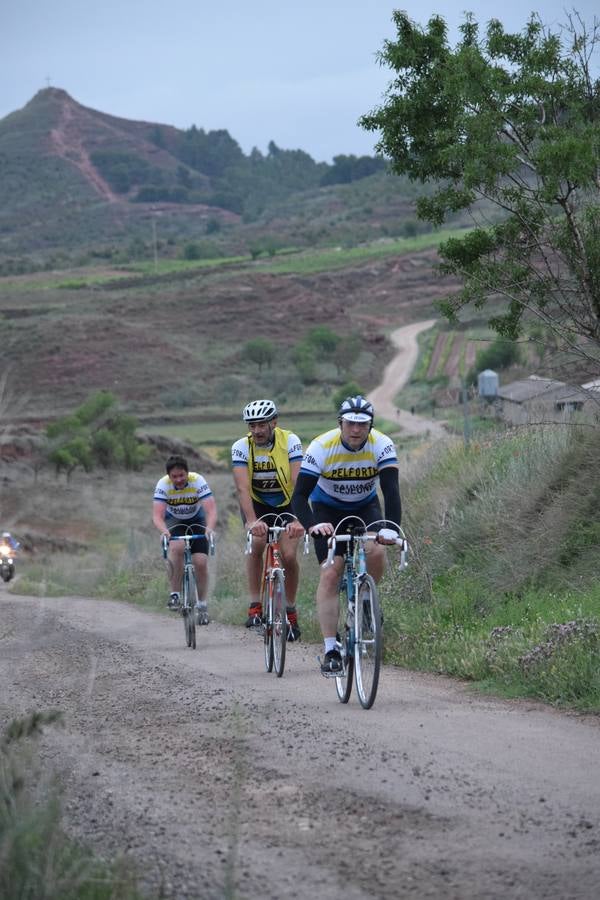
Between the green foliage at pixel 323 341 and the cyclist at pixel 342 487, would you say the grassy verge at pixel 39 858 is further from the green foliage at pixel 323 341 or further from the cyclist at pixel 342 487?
the green foliage at pixel 323 341

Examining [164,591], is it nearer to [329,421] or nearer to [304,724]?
[304,724]

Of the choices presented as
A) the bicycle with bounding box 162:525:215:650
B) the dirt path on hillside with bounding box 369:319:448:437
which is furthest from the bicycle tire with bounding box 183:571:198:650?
the dirt path on hillside with bounding box 369:319:448:437

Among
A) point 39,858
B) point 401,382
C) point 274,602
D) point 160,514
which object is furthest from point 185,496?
point 401,382

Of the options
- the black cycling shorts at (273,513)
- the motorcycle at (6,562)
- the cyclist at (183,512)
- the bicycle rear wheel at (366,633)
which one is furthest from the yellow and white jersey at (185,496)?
the motorcycle at (6,562)

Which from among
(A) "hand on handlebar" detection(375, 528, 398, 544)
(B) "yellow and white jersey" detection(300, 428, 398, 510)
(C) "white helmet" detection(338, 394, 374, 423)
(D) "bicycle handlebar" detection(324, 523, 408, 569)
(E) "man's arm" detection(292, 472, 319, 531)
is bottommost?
(D) "bicycle handlebar" detection(324, 523, 408, 569)

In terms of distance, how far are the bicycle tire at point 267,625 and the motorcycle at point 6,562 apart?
77.3ft

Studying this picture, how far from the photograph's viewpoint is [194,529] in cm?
1484

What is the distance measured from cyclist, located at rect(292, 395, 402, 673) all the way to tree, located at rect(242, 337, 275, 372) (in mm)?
84362

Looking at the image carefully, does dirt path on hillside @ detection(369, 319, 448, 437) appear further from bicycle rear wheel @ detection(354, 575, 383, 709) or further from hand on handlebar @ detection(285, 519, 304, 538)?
bicycle rear wheel @ detection(354, 575, 383, 709)

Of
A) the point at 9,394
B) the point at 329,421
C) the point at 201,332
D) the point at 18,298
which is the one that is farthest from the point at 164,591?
the point at 18,298

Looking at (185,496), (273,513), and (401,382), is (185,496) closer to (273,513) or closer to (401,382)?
(273,513)

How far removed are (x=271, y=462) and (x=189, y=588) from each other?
2.64 meters

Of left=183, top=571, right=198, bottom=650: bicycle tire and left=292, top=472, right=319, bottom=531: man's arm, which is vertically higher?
left=292, top=472, right=319, bottom=531: man's arm

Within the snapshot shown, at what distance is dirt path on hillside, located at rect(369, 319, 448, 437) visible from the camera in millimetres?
62250
